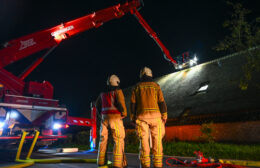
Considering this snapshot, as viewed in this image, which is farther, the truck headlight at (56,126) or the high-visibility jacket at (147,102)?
the truck headlight at (56,126)

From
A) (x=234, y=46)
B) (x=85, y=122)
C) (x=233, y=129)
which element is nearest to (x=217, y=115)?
(x=233, y=129)

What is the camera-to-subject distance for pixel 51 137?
8.12 metres

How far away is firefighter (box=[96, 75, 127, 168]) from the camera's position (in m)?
4.29

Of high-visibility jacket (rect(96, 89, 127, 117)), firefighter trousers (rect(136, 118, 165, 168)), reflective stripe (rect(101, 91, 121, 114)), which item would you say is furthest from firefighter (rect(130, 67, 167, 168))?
reflective stripe (rect(101, 91, 121, 114))

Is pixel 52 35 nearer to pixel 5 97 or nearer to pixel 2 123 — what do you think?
pixel 5 97

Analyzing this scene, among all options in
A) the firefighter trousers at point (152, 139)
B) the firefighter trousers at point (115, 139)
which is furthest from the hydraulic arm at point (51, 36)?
the firefighter trousers at point (152, 139)

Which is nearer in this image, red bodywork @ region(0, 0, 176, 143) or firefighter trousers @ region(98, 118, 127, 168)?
firefighter trousers @ region(98, 118, 127, 168)

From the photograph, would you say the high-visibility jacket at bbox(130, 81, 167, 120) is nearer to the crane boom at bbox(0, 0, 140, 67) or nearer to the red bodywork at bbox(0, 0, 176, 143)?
the red bodywork at bbox(0, 0, 176, 143)

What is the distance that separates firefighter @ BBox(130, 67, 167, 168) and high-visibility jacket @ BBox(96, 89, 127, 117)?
40 cm

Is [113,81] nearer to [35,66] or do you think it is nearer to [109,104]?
[109,104]

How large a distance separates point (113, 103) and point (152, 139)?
4.08ft

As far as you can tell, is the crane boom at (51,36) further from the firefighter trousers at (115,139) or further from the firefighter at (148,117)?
the firefighter at (148,117)

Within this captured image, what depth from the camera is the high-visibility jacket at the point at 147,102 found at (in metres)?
4.00

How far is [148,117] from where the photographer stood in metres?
3.93
